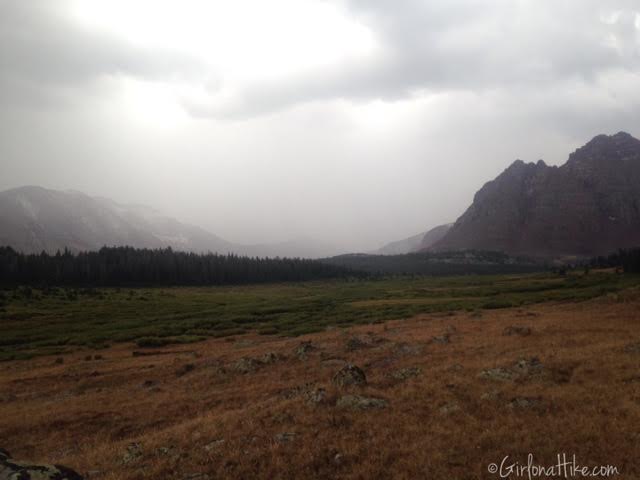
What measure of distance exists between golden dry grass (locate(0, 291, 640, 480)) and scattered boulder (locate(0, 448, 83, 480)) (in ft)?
9.01

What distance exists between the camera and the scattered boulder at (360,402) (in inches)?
707

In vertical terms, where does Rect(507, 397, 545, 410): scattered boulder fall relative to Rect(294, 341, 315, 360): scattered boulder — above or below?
above

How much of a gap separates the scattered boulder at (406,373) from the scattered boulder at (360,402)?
17.4 ft

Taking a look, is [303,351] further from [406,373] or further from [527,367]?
[527,367]

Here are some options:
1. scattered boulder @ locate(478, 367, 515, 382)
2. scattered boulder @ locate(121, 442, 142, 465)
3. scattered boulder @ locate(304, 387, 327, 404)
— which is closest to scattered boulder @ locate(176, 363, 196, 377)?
scattered boulder @ locate(121, 442, 142, 465)

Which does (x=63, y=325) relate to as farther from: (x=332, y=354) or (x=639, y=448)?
(x=639, y=448)

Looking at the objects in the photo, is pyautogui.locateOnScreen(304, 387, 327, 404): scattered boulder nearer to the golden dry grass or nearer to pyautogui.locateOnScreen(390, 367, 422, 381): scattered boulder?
the golden dry grass

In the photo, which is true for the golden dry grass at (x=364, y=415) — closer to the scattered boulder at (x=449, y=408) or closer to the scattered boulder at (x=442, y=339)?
the scattered boulder at (x=449, y=408)

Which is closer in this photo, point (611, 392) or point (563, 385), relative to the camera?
point (611, 392)

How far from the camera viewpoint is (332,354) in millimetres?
35906

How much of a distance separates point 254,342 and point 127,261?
16237 cm

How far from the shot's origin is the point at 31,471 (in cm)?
1097

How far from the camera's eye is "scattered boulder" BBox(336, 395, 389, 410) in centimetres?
1797

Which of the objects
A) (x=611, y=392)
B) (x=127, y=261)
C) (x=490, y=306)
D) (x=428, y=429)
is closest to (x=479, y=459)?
(x=428, y=429)
